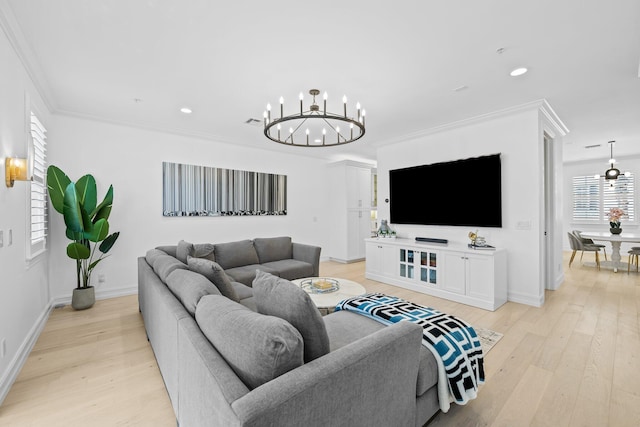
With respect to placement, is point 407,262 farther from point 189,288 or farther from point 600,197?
point 600,197

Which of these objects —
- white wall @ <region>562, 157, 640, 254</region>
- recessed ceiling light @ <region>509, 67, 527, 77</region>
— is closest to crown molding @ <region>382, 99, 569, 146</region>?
recessed ceiling light @ <region>509, 67, 527, 77</region>

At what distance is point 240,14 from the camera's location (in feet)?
6.58

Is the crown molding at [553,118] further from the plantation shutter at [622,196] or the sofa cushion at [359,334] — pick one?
the plantation shutter at [622,196]

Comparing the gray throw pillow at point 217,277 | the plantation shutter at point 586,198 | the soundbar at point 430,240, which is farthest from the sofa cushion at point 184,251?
the plantation shutter at point 586,198

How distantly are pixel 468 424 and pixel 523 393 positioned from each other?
1.97ft

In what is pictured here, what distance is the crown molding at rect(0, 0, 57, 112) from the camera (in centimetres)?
200

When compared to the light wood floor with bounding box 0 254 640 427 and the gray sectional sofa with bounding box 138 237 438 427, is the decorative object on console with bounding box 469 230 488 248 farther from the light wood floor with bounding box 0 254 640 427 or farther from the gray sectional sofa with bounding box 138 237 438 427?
the gray sectional sofa with bounding box 138 237 438 427

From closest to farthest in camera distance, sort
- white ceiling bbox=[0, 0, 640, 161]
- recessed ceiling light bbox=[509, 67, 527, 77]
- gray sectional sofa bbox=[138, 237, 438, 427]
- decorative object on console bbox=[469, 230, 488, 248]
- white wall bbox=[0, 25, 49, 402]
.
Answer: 1. gray sectional sofa bbox=[138, 237, 438, 427]
2. white ceiling bbox=[0, 0, 640, 161]
3. white wall bbox=[0, 25, 49, 402]
4. recessed ceiling light bbox=[509, 67, 527, 77]
5. decorative object on console bbox=[469, 230, 488, 248]

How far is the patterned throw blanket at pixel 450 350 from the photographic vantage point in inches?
65.6

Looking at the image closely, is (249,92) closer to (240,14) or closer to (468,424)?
(240,14)

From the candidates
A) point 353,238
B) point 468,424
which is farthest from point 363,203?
point 468,424

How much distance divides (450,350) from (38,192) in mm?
4497

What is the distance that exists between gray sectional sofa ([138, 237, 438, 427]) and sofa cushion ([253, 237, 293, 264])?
2.50m

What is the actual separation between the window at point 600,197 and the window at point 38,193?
11.0 m
